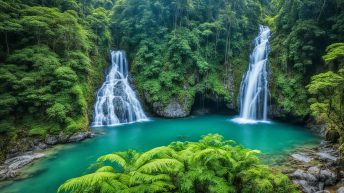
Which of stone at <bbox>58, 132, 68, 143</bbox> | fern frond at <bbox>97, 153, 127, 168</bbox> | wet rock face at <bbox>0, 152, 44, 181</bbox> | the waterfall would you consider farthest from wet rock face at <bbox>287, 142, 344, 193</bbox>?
the waterfall

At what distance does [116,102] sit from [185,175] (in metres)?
17.6

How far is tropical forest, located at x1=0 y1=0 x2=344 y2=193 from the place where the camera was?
242 inches

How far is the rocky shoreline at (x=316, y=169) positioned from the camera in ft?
29.4

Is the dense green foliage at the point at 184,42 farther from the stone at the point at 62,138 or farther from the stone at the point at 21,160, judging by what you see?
the stone at the point at 21,160

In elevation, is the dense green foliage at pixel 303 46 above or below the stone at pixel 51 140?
above

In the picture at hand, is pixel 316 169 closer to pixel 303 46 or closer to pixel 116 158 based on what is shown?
pixel 116 158

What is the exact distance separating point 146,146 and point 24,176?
22.6 ft

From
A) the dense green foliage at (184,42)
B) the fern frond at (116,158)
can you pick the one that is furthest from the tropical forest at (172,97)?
the dense green foliage at (184,42)

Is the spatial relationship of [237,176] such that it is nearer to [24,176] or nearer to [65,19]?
[24,176]

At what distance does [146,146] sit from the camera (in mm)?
15023

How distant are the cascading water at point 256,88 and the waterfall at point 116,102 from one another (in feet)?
34.5

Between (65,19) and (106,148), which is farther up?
(65,19)

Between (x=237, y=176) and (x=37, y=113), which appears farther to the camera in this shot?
(x=37, y=113)

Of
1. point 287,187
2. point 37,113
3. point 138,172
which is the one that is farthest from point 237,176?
point 37,113
